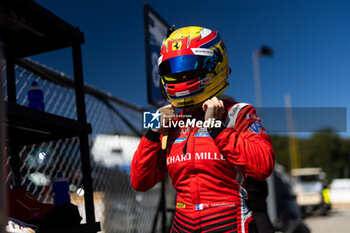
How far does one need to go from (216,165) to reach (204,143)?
0.13 meters

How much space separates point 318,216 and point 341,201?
11339mm

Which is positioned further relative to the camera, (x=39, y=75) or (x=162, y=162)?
(x=39, y=75)

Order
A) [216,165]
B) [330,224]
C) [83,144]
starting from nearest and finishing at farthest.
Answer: [216,165] → [83,144] → [330,224]

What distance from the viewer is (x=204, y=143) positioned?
1.88 m

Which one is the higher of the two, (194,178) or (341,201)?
(194,178)

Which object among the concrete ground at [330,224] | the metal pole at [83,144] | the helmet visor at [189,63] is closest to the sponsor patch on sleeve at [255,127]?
the helmet visor at [189,63]

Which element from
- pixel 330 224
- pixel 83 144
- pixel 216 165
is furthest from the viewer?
pixel 330 224

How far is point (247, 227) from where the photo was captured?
1791mm

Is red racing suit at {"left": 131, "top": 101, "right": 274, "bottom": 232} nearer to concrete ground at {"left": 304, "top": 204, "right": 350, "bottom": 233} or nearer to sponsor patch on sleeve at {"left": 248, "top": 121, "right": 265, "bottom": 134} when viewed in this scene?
sponsor patch on sleeve at {"left": 248, "top": 121, "right": 265, "bottom": 134}

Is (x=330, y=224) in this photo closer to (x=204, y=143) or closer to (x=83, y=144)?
(x=83, y=144)

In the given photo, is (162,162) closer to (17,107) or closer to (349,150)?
(17,107)

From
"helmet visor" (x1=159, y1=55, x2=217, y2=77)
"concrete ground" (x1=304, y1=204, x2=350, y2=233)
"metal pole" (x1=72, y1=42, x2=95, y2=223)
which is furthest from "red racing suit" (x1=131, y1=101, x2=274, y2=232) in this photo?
"concrete ground" (x1=304, y1=204, x2=350, y2=233)

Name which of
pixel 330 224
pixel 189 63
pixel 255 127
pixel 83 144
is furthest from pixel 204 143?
pixel 330 224

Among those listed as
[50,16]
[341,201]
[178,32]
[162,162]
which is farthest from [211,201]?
[341,201]
